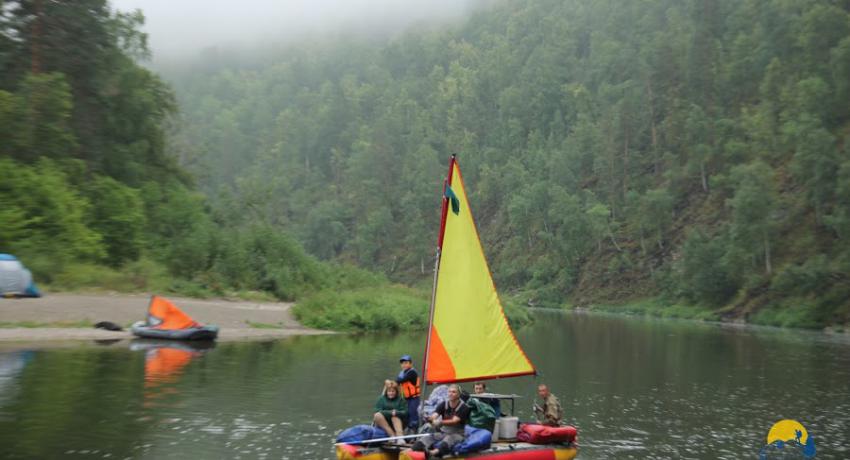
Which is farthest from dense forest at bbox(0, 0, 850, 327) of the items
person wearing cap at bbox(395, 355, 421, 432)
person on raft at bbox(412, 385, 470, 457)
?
person on raft at bbox(412, 385, 470, 457)

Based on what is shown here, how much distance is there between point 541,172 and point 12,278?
111607 mm

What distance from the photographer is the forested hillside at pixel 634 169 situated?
89.9m

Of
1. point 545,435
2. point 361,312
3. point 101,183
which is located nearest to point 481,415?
point 545,435

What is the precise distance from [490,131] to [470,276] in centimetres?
16479

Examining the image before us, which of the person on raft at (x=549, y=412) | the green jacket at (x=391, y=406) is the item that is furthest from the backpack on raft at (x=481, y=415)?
the person on raft at (x=549, y=412)

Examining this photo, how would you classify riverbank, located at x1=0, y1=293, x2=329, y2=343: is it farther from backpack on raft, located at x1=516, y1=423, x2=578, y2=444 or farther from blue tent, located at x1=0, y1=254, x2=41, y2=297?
backpack on raft, located at x1=516, y1=423, x2=578, y2=444

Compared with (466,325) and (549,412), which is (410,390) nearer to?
(466,325)

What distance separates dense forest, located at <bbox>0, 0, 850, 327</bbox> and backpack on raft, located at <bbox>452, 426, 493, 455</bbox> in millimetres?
41921

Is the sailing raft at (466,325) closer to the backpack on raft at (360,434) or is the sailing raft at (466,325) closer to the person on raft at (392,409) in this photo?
the person on raft at (392,409)

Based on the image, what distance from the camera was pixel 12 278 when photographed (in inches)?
1783

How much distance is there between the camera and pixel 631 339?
207ft

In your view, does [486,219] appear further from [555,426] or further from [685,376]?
[555,426]

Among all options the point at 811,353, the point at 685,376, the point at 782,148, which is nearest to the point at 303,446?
the point at 685,376

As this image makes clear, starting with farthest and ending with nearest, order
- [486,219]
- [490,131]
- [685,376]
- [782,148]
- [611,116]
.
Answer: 1. [490,131]
2. [486,219]
3. [611,116]
4. [782,148]
5. [685,376]
